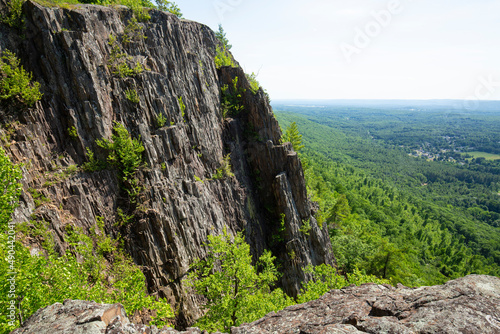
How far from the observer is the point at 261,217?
91.7ft

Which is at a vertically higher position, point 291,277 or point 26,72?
point 26,72

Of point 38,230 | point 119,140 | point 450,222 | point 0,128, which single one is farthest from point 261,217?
point 450,222

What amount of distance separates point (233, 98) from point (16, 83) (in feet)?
66.0

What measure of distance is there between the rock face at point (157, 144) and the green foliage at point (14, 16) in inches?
13.0

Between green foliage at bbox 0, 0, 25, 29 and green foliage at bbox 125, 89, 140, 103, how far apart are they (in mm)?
7474

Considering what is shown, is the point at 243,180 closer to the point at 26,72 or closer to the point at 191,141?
the point at 191,141

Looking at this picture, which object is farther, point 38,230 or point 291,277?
point 291,277

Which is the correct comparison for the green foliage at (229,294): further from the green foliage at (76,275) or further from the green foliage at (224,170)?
the green foliage at (224,170)

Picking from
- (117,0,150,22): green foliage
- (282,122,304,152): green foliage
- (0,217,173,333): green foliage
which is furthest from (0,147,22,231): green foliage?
(282,122,304,152): green foliage

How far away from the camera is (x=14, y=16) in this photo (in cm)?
1541

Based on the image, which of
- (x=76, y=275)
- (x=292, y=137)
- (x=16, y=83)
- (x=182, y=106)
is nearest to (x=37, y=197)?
(x=76, y=275)

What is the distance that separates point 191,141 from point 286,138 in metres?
14.2

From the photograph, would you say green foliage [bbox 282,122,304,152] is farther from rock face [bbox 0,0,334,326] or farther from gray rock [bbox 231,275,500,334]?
gray rock [bbox 231,275,500,334]

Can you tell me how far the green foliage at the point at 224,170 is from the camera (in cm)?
2483
